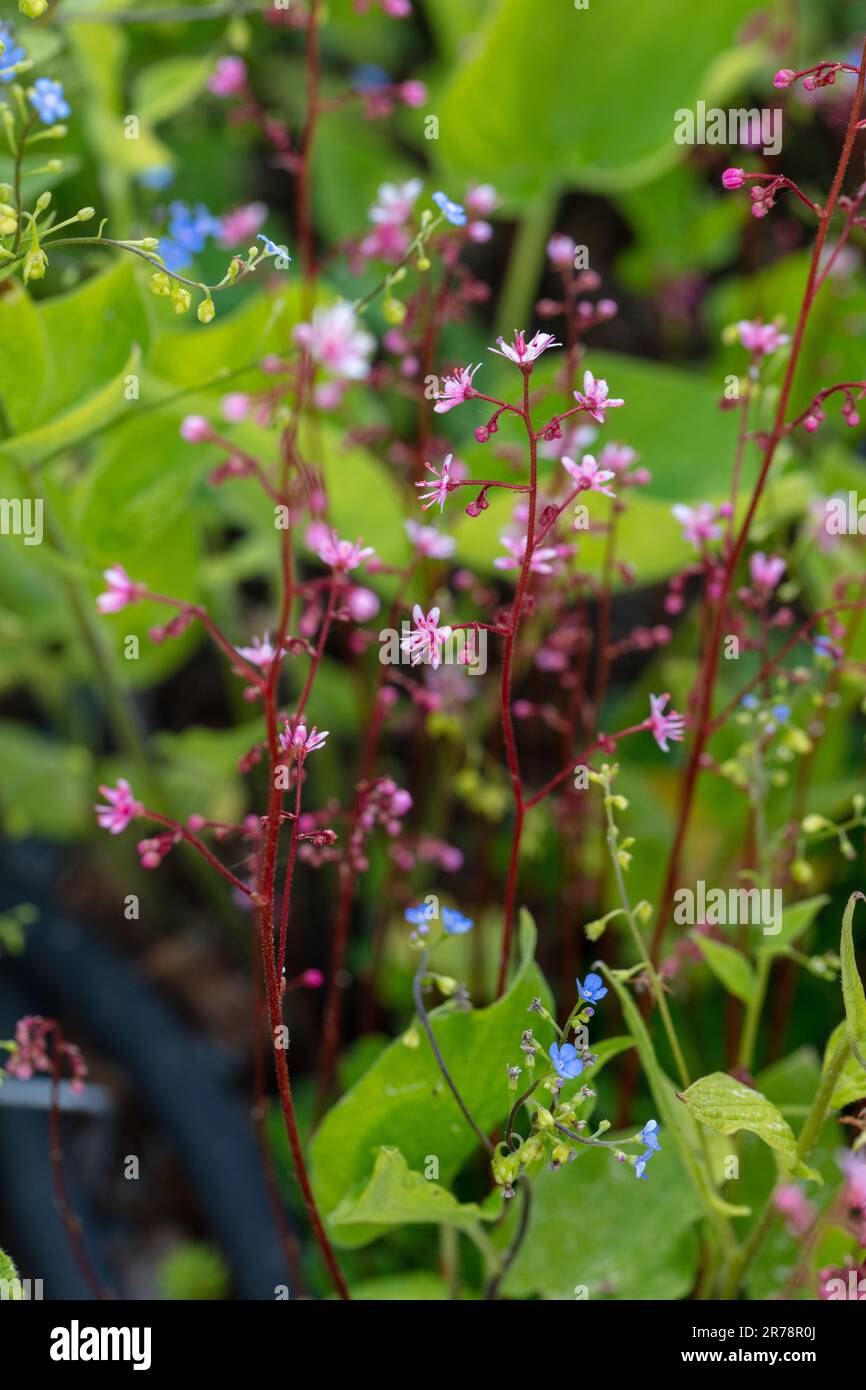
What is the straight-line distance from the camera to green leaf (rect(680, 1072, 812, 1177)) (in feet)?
1.57

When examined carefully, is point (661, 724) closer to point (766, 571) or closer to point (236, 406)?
point (766, 571)

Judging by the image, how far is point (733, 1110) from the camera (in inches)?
19.0

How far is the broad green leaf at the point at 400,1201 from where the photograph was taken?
1.71 feet

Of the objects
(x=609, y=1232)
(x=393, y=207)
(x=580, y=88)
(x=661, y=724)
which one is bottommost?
(x=609, y=1232)

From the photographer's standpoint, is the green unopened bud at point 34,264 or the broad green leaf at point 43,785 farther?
the broad green leaf at point 43,785

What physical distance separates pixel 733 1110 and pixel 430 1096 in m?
0.15

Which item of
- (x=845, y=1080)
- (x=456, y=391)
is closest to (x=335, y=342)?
(x=456, y=391)

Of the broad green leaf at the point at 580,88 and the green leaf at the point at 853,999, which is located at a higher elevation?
the broad green leaf at the point at 580,88

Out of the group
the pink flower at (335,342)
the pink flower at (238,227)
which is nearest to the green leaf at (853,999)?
the pink flower at (335,342)

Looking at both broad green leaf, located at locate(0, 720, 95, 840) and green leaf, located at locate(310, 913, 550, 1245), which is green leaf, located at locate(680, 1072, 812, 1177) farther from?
broad green leaf, located at locate(0, 720, 95, 840)

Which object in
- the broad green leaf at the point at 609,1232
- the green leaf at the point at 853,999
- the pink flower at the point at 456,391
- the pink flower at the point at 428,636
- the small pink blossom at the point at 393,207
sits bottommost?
the broad green leaf at the point at 609,1232

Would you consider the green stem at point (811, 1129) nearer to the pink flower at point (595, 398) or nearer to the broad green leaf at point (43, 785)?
the pink flower at point (595, 398)

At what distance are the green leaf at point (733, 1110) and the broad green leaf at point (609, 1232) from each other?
16 centimetres

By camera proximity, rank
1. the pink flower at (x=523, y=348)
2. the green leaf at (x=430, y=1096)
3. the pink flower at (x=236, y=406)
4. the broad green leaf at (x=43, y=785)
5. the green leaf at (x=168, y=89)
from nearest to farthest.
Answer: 1. the pink flower at (x=523, y=348)
2. the green leaf at (x=430, y=1096)
3. the pink flower at (x=236, y=406)
4. the green leaf at (x=168, y=89)
5. the broad green leaf at (x=43, y=785)
